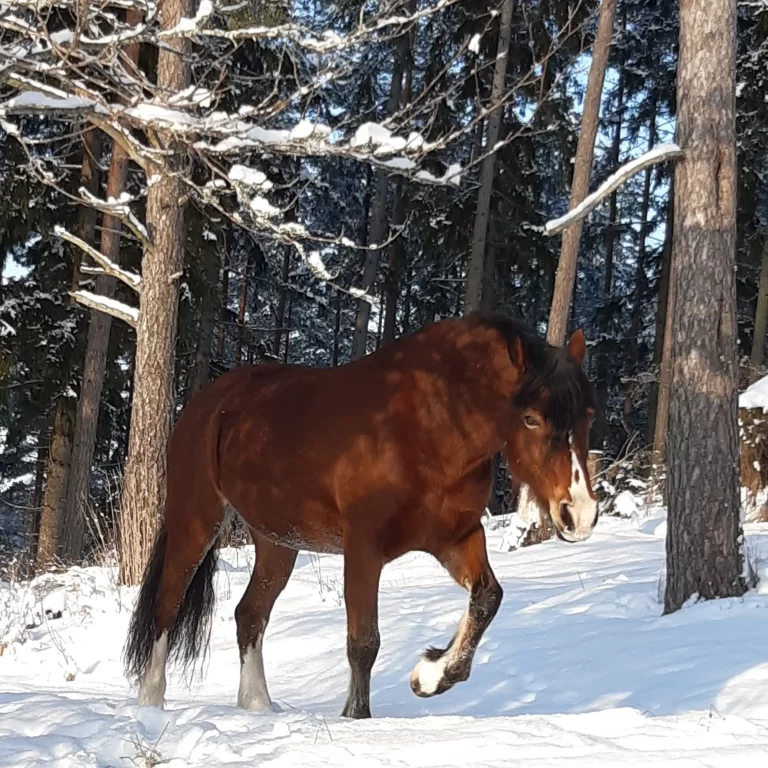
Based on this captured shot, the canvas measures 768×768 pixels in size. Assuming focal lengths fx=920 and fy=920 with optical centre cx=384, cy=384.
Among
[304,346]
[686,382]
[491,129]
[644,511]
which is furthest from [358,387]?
[304,346]

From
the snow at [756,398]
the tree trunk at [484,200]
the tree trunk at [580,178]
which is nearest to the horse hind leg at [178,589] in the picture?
the snow at [756,398]

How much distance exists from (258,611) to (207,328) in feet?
46.6

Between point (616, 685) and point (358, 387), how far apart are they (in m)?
2.14

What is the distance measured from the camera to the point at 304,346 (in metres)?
34.0

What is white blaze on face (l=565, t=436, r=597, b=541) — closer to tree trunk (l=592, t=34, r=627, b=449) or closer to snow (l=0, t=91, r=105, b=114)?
snow (l=0, t=91, r=105, b=114)

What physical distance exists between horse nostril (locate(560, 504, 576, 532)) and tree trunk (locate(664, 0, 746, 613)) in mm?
2976

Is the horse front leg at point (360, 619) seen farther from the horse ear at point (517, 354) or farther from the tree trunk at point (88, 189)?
the tree trunk at point (88, 189)

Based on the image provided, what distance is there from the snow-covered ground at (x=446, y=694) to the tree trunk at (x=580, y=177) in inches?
129

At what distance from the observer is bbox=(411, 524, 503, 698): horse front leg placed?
3.96 m

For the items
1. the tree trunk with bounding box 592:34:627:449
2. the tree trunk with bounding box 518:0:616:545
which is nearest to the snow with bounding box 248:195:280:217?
the tree trunk with bounding box 518:0:616:545

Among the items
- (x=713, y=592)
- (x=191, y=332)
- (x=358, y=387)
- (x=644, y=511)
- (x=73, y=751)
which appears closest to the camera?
(x=73, y=751)

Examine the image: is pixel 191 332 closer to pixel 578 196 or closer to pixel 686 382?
pixel 578 196

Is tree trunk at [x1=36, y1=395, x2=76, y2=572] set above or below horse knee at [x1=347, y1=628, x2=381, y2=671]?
above

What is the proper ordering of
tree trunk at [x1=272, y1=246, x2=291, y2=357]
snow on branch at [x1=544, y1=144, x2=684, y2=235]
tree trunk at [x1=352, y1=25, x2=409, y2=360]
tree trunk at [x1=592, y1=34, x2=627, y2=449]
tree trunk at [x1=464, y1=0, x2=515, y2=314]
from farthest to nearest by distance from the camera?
1. tree trunk at [x1=272, y1=246, x2=291, y2=357]
2. tree trunk at [x1=592, y1=34, x2=627, y2=449]
3. tree trunk at [x1=352, y1=25, x2=409, y2=360]
4. tree trunk at [x1=464, y1=0, x2=515, y2=314]
5. snow on branch at [x1=544, y1=144, x2=684, y2=235]
